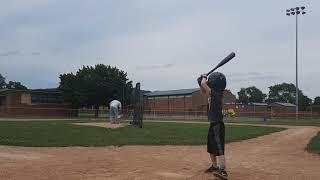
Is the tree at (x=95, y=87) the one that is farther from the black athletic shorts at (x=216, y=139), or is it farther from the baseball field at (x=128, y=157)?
the black athletic shorts at (x=216, y=139)

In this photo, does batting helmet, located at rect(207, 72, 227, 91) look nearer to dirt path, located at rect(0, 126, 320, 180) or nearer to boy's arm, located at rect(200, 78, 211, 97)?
boy's arm, located at rect(200, 78, 211, 97)

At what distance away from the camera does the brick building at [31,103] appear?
65787mm

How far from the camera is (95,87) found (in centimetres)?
7419

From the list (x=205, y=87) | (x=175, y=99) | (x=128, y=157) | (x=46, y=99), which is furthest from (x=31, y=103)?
(x=205, y=87)

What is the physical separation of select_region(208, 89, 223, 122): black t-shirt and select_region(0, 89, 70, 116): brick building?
55.4 meters

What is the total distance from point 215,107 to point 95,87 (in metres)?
65.0

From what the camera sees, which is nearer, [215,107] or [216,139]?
[216,139]

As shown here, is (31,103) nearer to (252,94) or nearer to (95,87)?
(95,87)

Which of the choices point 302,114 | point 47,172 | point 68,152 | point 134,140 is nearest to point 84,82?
point 302,114

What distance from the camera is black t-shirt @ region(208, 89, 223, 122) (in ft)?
32.8

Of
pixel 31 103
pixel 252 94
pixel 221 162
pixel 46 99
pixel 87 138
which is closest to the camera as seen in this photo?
pixel 221 162

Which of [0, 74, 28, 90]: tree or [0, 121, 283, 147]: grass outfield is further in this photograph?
[0, 74, 28, 90]: tree

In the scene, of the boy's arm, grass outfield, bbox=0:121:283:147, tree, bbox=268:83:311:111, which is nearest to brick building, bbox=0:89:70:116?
grass outfield, bbox=0:121:283:147

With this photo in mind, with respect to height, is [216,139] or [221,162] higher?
[216,139]
